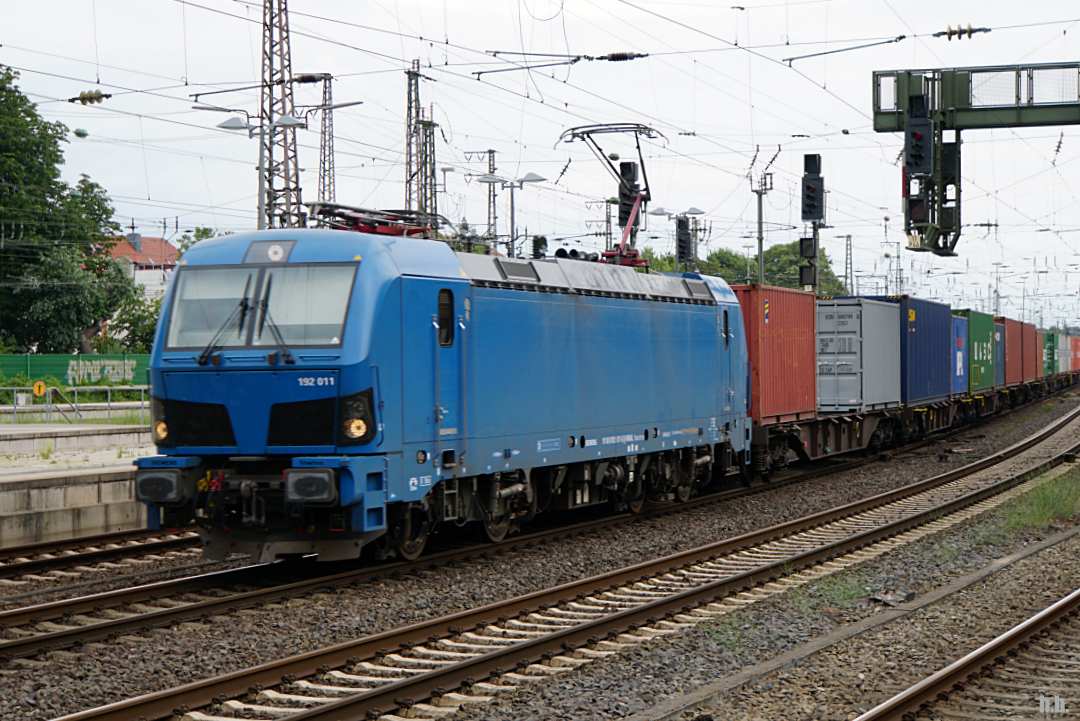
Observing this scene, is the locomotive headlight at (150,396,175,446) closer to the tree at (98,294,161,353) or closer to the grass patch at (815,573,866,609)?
the grass patch at (815,573,866,609)

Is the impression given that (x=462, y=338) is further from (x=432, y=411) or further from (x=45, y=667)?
(x=45, y=667)

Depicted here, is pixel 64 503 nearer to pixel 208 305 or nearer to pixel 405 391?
pixel 208 305

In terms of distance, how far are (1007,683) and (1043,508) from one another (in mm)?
10245

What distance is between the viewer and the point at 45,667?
30.8 ft

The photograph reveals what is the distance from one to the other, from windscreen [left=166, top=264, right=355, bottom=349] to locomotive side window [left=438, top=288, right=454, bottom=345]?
1.30 m

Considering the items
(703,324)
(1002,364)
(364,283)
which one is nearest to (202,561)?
(364,283)

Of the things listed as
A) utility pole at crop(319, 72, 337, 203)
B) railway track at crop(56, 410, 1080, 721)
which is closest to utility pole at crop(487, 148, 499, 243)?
utility pole at crop(319, 72, 337, 203)

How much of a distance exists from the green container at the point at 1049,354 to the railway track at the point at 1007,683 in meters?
53.9

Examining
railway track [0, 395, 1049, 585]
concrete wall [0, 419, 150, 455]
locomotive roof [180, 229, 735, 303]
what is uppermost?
locomotive roof [180, 229, 735, 303]

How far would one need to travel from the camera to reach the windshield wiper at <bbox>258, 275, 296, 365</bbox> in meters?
12.4

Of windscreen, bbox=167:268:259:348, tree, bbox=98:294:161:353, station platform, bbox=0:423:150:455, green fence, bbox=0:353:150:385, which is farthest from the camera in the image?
tree, bbox=98:294:161:353

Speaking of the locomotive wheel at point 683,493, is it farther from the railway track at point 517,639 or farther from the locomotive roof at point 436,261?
the locomotive roof at point 436,261

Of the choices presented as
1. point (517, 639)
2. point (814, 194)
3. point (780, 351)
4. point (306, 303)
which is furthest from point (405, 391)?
point (814, 194)

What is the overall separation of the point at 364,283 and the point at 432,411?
1.59 metres
